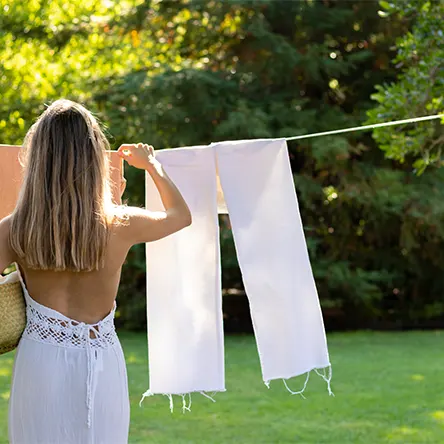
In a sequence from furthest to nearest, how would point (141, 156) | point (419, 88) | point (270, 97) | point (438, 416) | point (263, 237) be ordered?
point (270, 97), point (438, 416), point (419, 88), point (263, 237), point (141, 156)

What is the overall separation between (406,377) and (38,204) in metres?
5.66

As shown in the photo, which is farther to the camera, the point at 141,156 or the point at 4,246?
the point at 141,156

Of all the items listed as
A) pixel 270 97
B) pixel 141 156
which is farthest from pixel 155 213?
pixel 270 97

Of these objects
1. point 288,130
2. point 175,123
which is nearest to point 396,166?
point 288,130

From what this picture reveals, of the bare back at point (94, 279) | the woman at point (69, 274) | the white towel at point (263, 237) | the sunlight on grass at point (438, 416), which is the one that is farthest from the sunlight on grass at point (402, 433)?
the bare back at point (94, 279)

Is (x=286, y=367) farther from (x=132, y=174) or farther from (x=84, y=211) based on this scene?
(x=132, y=174)

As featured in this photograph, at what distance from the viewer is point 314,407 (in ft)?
20.3

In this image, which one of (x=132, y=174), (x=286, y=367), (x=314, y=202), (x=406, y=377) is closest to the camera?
(x=286, y=367)

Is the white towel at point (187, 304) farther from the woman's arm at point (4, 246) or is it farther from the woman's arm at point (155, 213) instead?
the woman's arm at point (4, 246)

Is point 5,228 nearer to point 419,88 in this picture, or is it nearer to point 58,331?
point 58,331

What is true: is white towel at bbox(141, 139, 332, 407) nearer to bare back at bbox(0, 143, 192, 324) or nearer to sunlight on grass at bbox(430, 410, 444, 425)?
bare back at bbox(0, 143, 192, 324)

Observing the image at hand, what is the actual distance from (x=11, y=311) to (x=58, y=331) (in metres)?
0.13

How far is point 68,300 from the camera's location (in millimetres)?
2377

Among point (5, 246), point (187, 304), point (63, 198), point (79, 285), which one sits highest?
point (63, 198)
